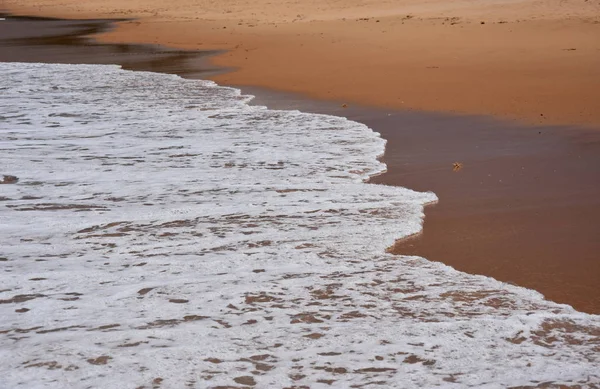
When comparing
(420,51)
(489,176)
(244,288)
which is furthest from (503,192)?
(420,51)

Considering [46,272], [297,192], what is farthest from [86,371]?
[297,192]

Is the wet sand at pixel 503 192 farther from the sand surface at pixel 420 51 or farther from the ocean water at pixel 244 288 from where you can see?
the sand surface at pixel 420 51

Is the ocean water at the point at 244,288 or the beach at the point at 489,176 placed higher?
the beach at the point at 489,176

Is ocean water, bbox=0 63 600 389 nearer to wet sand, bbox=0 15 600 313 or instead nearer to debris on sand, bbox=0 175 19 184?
debris on sand, bbox=0 175 19 184

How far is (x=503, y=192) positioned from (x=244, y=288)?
9.32 feet

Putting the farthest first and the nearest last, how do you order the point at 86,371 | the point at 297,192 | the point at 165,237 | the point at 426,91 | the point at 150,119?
the point at 426,91
the point at 150,119
the point at 297,192
the point at 165,237
the point at 86,371

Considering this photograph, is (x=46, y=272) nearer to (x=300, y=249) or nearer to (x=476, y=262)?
(x=300, y=249)

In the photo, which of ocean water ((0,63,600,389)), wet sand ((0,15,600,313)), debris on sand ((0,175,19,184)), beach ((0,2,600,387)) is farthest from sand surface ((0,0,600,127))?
debris on sand ((0,175,19,184))

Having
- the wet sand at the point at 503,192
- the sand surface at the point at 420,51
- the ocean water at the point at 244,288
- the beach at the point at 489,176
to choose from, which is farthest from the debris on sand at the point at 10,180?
the sand surface at the point at 420,51

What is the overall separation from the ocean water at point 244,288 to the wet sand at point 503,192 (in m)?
0.23

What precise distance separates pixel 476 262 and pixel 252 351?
186 centimetres

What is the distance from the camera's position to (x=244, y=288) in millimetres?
5191

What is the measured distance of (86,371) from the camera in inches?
165

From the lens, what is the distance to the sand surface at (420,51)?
38.6ft
